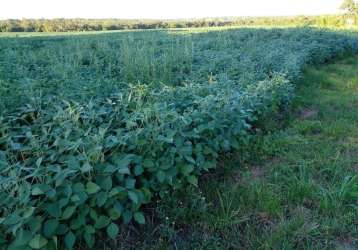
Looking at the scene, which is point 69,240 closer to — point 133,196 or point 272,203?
point 133,196

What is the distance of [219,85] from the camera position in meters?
3.79

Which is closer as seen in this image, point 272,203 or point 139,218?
point 139,218

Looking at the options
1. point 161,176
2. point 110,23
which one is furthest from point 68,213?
point 110,23

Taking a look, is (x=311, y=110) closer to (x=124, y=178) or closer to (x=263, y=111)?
(x=263, y=111)

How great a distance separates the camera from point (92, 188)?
173 cm

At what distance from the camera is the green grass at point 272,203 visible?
2053mm

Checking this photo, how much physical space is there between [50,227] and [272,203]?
5.13 ft

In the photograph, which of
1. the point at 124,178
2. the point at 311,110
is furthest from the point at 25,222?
the point at 311,110

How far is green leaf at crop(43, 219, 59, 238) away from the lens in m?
1.61

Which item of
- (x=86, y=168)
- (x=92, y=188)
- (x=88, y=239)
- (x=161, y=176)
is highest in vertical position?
(x=86, y=168)

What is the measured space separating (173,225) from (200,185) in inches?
23.7

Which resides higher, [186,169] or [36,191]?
[36,191]

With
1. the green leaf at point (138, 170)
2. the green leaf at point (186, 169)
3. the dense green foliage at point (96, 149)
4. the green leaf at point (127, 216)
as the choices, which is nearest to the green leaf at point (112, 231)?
the dense green foliage at point (96, 149)

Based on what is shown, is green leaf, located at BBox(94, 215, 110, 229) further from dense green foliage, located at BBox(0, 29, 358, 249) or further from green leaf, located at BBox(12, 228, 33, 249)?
green leaf, located at BBox(12, 228, 33, 249)
